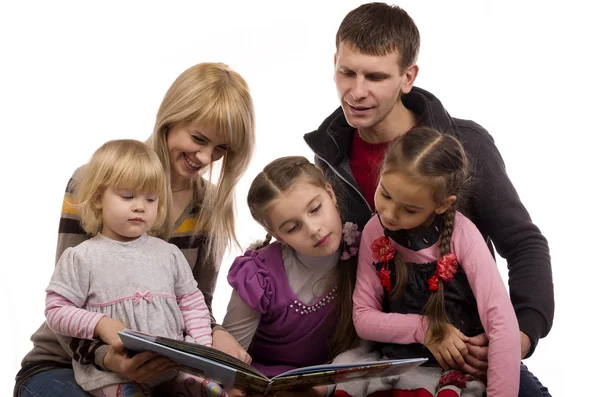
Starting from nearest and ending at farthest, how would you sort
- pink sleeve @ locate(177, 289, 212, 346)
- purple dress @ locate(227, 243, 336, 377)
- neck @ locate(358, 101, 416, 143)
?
1. pink sleeve @ locate(177, 289, 212, 346)
2. purple dress @ locate(227, 243, 336, 377)
3. neck @ locate(358, 101, 416, 143)

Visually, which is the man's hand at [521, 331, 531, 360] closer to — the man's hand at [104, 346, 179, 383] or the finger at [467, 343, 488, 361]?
the finger at [467, 343, 488, 361]

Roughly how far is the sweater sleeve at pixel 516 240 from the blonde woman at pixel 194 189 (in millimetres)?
755

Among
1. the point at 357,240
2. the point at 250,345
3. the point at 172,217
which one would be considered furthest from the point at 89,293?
the point at 357,240

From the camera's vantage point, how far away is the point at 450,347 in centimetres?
251

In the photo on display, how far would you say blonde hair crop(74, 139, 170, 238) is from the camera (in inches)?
101

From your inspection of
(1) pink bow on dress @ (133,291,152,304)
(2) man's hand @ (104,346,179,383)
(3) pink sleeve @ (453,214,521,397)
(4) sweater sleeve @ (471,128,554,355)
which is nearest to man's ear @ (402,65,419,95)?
(4) sweater sleeve @ (471,128,554,355)

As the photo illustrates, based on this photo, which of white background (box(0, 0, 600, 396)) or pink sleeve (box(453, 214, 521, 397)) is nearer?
pink sleeve (box(453, 214, 521, 397))

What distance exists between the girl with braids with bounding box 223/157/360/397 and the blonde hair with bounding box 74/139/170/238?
1.00 feet

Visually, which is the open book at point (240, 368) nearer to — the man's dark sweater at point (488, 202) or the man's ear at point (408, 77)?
the man's dark sweater at point (488, 202)

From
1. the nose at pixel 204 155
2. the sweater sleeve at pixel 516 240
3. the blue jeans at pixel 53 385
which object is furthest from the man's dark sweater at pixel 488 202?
the blue jeans at pixel 53 385

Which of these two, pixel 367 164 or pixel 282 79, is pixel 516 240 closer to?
pixel 367 164

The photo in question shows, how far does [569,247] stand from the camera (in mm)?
4215

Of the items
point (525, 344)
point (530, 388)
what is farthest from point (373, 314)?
point (530, 388)

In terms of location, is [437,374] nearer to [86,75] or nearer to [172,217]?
[172,217]
